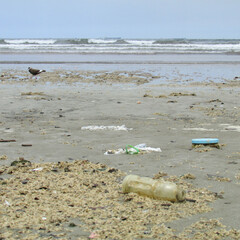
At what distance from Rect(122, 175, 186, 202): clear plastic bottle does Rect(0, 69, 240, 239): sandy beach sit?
0.09m

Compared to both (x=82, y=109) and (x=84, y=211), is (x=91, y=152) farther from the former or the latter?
(x=82, y=109)

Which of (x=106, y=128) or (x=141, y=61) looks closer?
(x=106, y=128)

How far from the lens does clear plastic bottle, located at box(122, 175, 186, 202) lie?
474 cm

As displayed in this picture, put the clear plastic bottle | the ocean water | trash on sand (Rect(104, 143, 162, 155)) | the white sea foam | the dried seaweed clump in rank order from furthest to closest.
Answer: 1. the white sea foam
2. the ocean water
3. trash on sand (Rect(104, 143, 162, 155))
4. the clear plastic bottle
5. the dried seaweed clump

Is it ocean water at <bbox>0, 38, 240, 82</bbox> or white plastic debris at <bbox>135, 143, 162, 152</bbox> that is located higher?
white plastic debris at <bbox>135, 143, 162, 152</bbox>

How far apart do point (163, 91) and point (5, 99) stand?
5.36m

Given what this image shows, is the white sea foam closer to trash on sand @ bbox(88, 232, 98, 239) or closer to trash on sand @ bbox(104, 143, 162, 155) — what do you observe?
trash on sand @ bbox(104, 143, 162, 155)

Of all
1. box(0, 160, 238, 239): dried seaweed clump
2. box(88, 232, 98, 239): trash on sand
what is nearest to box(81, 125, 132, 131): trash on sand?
box(0, 160, 238, 239): dried seaweed clump

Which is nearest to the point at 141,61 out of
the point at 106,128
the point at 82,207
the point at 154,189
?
the point at 106,128

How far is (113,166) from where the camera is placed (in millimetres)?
6227

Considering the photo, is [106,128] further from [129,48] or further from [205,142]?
[129,48]

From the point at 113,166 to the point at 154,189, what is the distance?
1.41m

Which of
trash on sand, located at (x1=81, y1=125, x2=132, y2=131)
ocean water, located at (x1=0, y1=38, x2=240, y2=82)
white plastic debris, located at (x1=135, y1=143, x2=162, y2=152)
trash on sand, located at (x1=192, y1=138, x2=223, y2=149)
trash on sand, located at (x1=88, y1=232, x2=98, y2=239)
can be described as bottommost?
ocean water, located at (x1=0, y1=38, x2=240, y2=82)

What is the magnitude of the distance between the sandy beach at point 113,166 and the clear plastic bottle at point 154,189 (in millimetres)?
93
